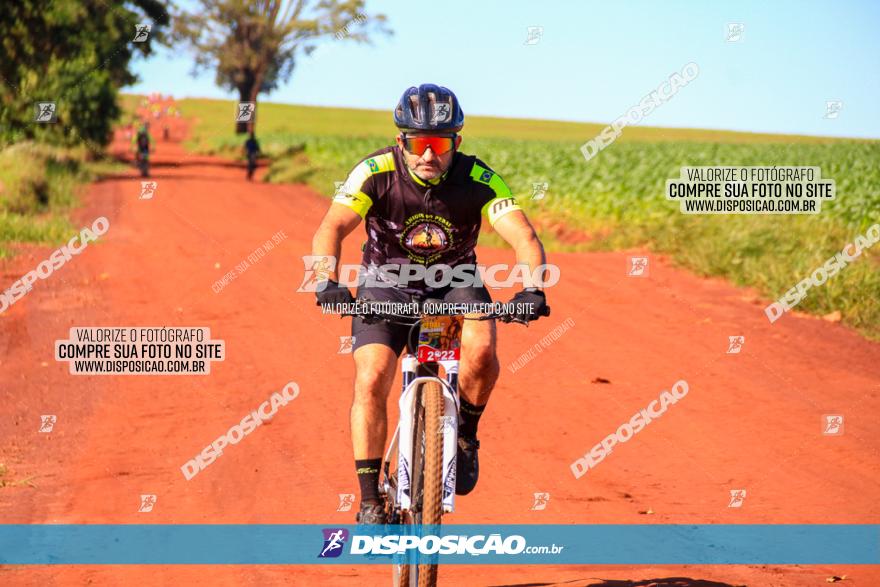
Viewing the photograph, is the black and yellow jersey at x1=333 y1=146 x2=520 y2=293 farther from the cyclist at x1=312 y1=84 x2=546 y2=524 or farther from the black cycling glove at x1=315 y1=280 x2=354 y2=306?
the black cycling glove at x1=315 y1=280 x2=354 y2=306

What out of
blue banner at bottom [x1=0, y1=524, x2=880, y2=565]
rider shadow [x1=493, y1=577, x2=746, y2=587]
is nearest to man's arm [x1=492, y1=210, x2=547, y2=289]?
blue banner at bottom [x1=0, y1=524, x2=880, y2=565]

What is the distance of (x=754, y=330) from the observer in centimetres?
1345

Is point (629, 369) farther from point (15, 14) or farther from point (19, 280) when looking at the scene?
point (15, 14)

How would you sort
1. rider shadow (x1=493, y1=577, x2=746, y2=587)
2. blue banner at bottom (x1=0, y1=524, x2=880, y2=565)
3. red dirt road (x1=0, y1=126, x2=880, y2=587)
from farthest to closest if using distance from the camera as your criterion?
red dirt road (x1=0, y1=126, x2=880, y2=587) → blue banner at bottom (x1=0, y1=524, x2=880, y2=565) → rider shadow (x1=493, y1=577, x2=746, y2=587)

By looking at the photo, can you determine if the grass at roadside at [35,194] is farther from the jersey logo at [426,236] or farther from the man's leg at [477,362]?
the man's leg at [477,362]

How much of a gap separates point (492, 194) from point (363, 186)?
0.71 meters

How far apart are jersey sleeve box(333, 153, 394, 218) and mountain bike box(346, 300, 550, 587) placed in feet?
2.49

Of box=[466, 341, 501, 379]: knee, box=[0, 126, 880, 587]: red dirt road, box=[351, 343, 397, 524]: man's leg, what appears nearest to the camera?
box=[351, 343, 397, 524]: man's leg

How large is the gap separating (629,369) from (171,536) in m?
6.29

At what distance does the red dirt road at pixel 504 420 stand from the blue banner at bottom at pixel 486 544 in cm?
16

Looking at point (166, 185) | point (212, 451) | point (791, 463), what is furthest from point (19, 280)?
point (166, 185)

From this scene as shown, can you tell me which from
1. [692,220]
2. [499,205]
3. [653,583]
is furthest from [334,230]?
[692,220]

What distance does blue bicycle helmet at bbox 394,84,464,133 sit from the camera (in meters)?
5.36

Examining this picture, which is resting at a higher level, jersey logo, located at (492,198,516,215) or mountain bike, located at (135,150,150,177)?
mountain bike, located at (135,150,150,177)
